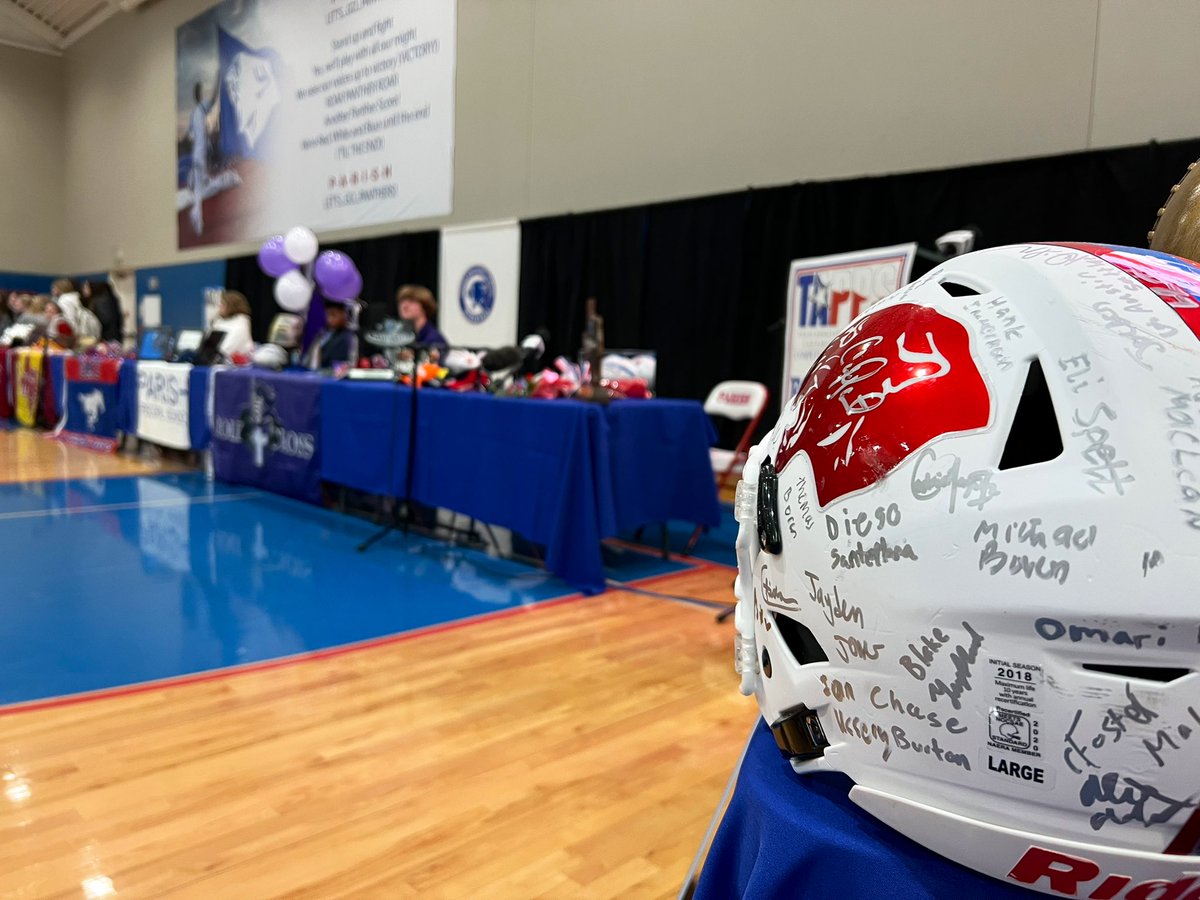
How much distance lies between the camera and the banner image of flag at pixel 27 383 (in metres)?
8.02

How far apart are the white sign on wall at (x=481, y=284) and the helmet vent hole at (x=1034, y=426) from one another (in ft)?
23.3

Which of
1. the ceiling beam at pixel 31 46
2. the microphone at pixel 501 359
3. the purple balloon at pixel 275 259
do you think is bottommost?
the microphone at pixel 501 359

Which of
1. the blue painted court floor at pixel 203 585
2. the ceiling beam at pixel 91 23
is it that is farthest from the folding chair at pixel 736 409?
the ceiling beam at pixel 91 23

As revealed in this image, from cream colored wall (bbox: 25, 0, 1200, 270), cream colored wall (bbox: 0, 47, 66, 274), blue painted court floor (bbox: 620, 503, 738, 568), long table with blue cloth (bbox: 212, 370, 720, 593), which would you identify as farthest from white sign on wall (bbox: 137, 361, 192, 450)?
cream colored wall (bbox: 0, 47, 66, 274)

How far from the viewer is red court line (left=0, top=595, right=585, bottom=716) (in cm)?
210

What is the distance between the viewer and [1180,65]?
13.1ft

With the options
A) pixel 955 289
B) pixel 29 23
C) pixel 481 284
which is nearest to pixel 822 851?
pixel 955 289

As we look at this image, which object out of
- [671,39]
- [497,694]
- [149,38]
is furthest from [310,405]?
[149,38]

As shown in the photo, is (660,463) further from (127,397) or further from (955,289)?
(127,397)

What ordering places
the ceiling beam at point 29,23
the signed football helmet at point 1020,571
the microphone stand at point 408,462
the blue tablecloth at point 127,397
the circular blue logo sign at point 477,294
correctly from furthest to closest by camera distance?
the ceiling beam at point 29,23
the circular blue logo sign at point 477,294
the blue tablecloth at point 127,397
the microphone stand at point 408,462
the signed football helmet at point 1020,571

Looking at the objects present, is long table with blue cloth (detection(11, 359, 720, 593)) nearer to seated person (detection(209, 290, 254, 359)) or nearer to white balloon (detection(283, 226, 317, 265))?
seated person (detection(209, 290, 254, 359))

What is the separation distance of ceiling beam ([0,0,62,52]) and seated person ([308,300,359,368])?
13936 mm

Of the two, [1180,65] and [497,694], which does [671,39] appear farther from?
[497,694]

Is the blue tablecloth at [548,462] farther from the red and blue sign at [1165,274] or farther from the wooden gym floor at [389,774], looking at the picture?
the red and blue sign at [1165,274]
